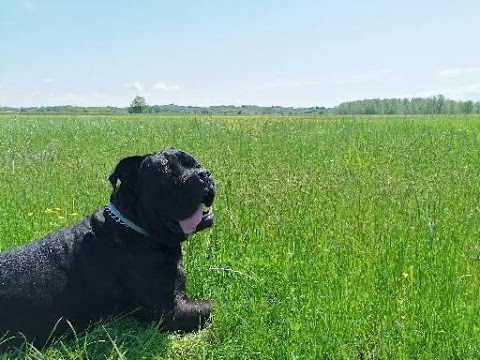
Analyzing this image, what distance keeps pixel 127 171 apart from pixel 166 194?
1.15 ft

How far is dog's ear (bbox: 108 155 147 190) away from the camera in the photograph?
319 centimetres

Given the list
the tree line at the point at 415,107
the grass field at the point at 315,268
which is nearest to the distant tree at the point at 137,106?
the tree line at the point at 415,107

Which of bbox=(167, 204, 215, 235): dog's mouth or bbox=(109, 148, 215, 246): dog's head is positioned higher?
bbox=(109, 148, 215, 246): dog's head

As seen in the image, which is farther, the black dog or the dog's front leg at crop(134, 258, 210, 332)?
the dog's front leg at crop(134, 258, 210, 332)

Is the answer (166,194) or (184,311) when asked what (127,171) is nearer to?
(166,194)

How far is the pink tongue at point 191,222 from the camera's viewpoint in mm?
3096

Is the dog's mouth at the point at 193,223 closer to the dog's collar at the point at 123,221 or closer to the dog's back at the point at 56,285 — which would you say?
the dog's collar at the point at 123,221

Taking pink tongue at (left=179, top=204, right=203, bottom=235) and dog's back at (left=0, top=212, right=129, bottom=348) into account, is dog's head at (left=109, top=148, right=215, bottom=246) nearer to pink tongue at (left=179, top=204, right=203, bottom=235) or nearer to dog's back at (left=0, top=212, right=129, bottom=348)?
pink tongue at (left=179, top=204, right=203, bottom=235)

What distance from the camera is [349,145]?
36.6 ft

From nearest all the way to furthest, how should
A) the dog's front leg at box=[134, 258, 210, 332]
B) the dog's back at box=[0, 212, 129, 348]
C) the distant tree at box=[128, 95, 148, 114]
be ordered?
the dog's back at box=[0, 212, 129, 348], the dog's front leg at box=[134, 258, 210, 332], the distant tree at box=[128, 95, 148, 114]

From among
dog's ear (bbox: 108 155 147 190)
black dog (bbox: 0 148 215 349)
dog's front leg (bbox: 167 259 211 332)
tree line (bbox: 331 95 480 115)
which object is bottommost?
dog's front leg (bbox: 167 259 211 332)

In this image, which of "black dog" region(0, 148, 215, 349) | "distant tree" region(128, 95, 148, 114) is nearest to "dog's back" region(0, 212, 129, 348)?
"black dog" region(0, 148, 215, 349)

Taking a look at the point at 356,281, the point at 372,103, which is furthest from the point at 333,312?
the point at 372,103

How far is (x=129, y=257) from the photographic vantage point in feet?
10.0
